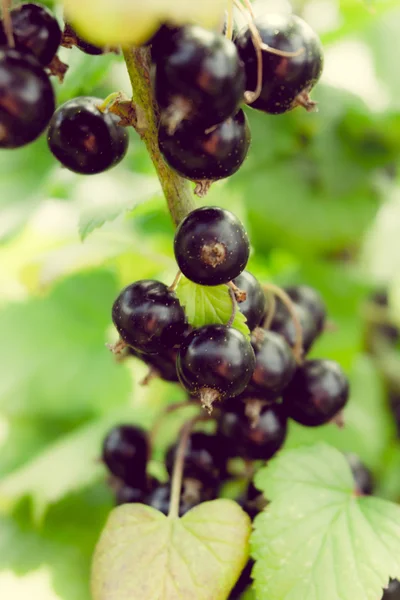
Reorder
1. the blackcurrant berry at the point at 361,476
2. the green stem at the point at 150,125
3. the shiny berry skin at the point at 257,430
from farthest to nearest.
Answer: the blackcurrant berry at the point at 361,476 < the shiny berry skin at the point at 257,430 < the green stem at the point at 150,125

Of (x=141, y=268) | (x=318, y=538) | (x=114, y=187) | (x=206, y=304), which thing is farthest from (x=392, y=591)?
(x=114, y=187)

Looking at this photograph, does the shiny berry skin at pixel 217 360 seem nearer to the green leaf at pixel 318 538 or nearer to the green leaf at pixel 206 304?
the green leaf at pixel 206 304

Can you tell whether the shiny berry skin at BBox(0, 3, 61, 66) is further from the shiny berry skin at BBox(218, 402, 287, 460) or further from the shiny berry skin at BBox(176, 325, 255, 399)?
the shiny berry skin at BBox(218, 402, 287, 460)

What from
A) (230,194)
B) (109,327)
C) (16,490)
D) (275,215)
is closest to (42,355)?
(109,327)

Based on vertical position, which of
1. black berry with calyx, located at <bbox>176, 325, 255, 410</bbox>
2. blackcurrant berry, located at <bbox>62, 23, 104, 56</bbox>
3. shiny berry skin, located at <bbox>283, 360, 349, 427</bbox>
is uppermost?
blackcurrant berry, located at <bbox>62, 23, 104, 56</bbox>

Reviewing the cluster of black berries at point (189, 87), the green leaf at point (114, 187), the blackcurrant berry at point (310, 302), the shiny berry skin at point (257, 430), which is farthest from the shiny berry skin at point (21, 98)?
the green leaf at point (114, 187)

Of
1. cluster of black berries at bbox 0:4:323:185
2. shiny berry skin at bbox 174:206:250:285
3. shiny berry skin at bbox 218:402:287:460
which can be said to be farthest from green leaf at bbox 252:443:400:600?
cluster of black berries at bbox 0:4:323:185

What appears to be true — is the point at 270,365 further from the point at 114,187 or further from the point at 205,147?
the point at 114,187
